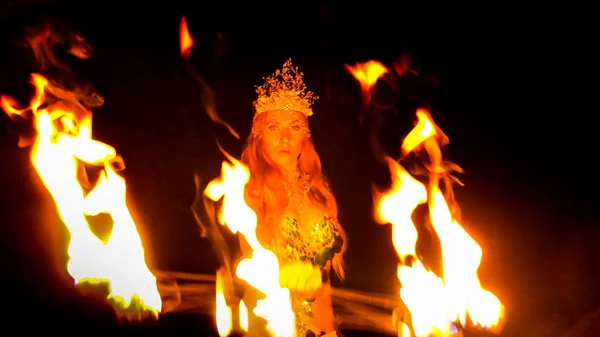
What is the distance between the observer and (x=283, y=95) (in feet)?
12.2

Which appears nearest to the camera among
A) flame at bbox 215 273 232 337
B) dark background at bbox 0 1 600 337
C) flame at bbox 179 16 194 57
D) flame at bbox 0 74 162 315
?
flame at bbox 0 74 162 315

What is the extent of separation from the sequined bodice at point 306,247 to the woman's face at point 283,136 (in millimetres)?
391

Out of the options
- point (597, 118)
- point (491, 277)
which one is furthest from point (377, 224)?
point (597, 118)

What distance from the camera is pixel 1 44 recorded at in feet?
12.1

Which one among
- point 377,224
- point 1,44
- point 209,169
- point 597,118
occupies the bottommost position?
point 377,224

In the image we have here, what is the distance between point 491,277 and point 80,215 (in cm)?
267

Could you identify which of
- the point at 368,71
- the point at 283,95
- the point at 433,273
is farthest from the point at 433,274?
the point at 368,71

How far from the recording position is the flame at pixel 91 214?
3.19 m

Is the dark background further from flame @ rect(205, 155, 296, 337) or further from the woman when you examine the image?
flame @ rect(205, 155, 296, 337)

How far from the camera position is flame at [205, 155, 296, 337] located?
9.77 feet

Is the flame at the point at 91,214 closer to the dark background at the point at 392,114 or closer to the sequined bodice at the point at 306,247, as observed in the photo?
the dark background at the point at 392,114

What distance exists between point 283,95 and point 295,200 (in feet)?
2.21

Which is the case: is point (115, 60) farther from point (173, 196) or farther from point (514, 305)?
point (514, 305)

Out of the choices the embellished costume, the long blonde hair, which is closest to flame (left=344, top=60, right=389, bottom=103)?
the embellished costume
